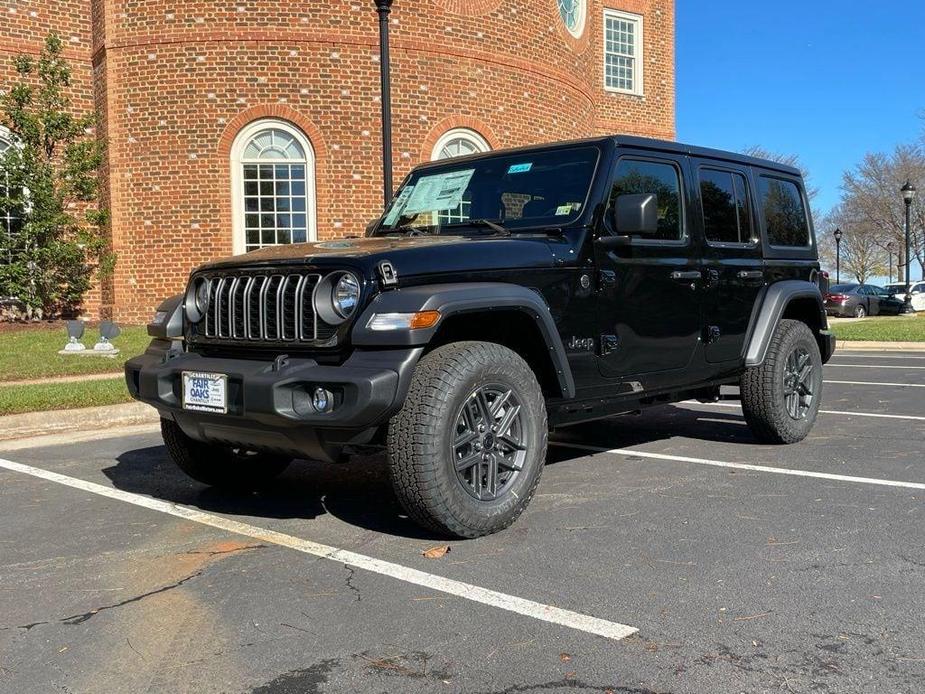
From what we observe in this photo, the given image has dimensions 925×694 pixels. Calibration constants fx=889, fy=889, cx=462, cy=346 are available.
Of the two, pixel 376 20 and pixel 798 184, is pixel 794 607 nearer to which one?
pixel 798 184

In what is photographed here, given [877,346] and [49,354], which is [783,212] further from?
[877,346]

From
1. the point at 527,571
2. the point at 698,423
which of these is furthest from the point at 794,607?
the point at 698,423

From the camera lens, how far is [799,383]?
6793mm

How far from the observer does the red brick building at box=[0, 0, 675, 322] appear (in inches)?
627

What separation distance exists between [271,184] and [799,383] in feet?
39.3

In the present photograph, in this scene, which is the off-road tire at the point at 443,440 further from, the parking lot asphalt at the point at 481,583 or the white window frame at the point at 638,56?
the white window frame at the point at 638,56

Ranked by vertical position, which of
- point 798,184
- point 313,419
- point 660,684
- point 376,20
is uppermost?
point 376,20

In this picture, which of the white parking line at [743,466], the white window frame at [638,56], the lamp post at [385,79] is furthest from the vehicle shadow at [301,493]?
the white window frame at [638,56]

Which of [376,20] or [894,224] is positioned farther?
[894,224]

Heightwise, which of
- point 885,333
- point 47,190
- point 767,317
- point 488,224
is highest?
point 47,190

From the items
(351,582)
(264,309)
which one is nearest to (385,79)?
(264,309)

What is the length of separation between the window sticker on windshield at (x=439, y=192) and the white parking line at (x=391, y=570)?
232cm

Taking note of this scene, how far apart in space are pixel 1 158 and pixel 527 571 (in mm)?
15164

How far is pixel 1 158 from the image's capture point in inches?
618
